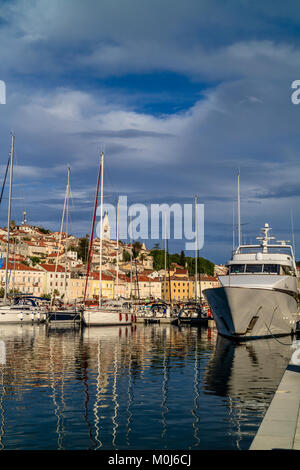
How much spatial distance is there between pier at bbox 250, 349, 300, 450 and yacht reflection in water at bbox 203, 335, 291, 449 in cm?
70

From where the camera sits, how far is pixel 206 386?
17.1 m

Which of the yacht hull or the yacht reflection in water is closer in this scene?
the yacht reflection in water

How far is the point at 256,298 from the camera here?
32594mm

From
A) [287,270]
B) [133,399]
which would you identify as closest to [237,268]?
[287,270]

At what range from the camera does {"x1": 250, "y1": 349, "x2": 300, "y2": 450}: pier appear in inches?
327

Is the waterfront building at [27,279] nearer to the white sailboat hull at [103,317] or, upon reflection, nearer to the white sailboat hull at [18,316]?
the white sailboat hull at [18,316]

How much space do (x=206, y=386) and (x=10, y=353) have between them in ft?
44.5

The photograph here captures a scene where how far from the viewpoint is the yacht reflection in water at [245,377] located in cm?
1255

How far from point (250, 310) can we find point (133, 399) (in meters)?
19.6

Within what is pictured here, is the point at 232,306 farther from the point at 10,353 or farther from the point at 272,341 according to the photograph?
the point at 10,353

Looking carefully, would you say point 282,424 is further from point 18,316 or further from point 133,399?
point 18,316

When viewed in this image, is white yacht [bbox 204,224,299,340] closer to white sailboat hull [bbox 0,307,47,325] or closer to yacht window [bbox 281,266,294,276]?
yacht window [bbox 281,266,294,276]

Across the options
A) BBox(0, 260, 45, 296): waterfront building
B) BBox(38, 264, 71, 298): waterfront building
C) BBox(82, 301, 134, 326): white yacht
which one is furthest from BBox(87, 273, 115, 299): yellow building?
BBox(82, 301, 134, 326): white yacht

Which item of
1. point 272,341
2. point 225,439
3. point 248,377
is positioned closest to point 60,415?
point 225,439
